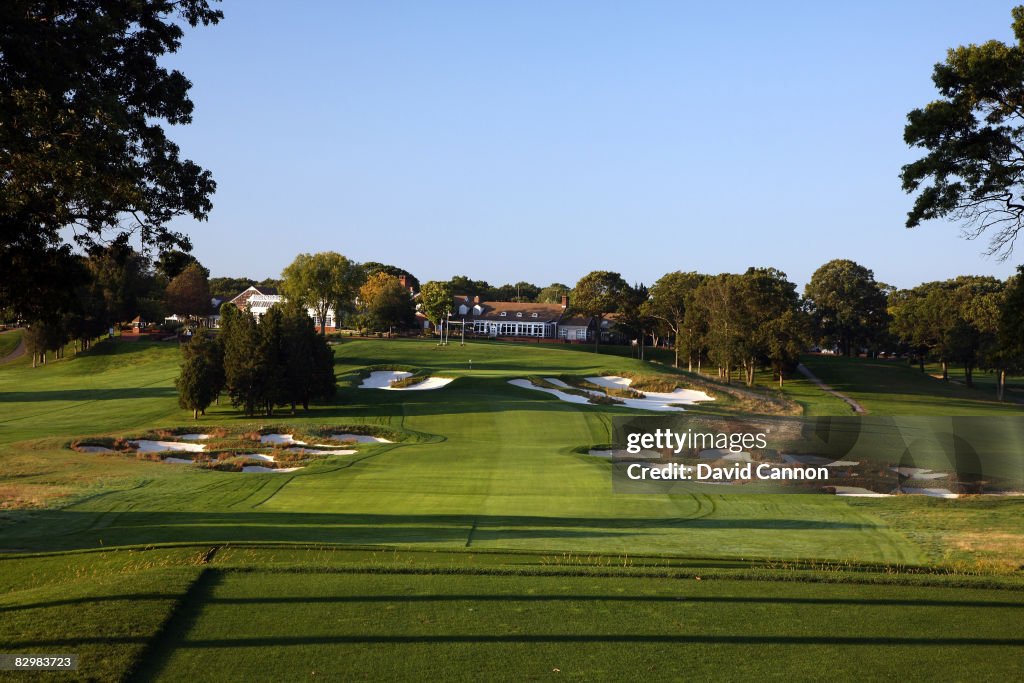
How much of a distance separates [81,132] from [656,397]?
4828cm

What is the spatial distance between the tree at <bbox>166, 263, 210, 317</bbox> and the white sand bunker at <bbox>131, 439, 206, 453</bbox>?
75646 millimetres

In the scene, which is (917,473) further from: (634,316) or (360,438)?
(634,316)

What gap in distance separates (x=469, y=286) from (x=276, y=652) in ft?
552

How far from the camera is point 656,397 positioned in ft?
188

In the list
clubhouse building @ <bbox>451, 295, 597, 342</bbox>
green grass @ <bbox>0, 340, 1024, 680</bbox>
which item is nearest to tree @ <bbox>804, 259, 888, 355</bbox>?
clubhouse building @ <bbox>451, 295, 597, 342</bbox>

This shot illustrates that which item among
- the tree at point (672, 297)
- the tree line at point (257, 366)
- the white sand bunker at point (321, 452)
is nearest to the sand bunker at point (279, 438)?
the white sand bunker at point (321, 452)

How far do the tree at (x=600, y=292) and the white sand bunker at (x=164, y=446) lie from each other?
74183 millimetres

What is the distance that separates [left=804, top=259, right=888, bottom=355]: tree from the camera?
113375 millimetres

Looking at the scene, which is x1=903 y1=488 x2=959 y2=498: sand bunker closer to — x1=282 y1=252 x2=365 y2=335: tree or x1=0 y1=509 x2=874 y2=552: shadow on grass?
x1=0 y1=509 x2=874 y2=552: shadow on grass

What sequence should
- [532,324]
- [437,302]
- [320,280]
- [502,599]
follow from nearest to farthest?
1. [502,599]
2. [437,302]
3. [320,280]
4. [532,324]

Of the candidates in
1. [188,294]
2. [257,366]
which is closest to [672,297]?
[188,294]

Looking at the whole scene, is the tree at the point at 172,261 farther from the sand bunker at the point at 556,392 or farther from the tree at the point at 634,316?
the tree at the point at 634,316

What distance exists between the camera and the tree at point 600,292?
10775 centimetres

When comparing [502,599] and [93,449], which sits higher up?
[502,599]
